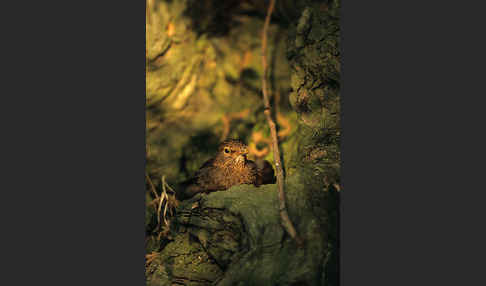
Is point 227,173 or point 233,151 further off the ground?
point 233,151

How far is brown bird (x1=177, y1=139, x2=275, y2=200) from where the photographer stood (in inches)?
125

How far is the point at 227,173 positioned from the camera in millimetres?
3221

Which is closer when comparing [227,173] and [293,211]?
[293,211]

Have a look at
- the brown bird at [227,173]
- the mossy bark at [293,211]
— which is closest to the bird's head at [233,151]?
the brown bird at [227,173]

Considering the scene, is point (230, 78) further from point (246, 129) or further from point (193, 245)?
point (193, 245)

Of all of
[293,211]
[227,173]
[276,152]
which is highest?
[276,152]

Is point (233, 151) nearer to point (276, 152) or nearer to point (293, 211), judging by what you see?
point (276, 152)

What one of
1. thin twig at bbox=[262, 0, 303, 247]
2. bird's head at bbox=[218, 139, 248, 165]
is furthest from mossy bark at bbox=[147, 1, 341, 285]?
bird's head at bbox=[218, 139, 248, 165]

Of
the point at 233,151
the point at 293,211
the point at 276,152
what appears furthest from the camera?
the point at 233,151

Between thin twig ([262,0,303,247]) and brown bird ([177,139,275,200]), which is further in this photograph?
brown bird ([177,139,275,200])

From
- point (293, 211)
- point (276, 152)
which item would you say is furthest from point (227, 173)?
point (293, 211)

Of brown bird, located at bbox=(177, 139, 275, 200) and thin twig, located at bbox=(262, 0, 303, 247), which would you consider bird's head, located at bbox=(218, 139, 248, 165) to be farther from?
thin twig, located at bbox=(262, 0, 303, 247)

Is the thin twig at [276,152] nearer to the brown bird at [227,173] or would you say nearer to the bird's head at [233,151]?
the brown bird at [227,173]

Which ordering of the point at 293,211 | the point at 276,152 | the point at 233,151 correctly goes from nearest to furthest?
the point at 293,211, the point at 276,152, the point at 233,151
